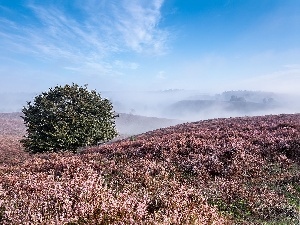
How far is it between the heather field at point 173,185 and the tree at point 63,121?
5.00 meters

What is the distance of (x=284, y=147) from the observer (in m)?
14.5

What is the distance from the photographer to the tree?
22.1m

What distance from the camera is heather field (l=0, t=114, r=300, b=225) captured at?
585 centimetres

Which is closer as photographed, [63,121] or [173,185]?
[173,185]

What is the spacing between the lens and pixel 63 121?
22156 millimetres

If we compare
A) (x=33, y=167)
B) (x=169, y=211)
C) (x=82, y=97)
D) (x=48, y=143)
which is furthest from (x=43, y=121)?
(x=169, y=211)

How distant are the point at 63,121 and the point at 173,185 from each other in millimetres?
14518

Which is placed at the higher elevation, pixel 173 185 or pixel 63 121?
pixel 63 121

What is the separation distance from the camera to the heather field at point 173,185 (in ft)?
19.2

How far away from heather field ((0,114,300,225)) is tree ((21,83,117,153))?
5002 mm

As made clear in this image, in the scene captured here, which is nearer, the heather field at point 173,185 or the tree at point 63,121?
the heather field at point 173,185

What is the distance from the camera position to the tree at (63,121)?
869 inches

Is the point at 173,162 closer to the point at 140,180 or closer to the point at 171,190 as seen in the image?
the point at 140,180

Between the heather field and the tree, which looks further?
the tree
